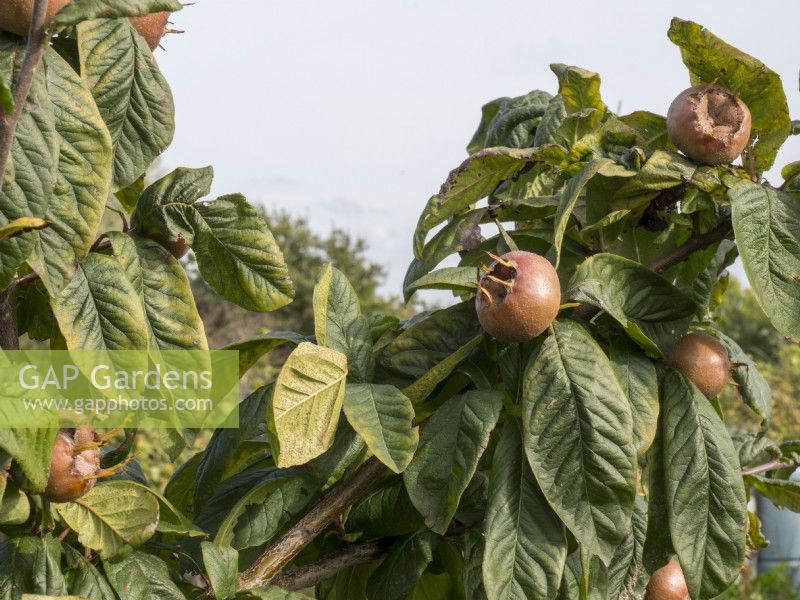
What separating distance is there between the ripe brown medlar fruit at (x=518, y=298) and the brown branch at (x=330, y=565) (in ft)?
1.51

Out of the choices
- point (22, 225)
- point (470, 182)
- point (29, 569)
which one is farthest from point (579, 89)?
point (29, 569)

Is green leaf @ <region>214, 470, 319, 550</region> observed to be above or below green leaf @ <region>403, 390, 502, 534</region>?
below

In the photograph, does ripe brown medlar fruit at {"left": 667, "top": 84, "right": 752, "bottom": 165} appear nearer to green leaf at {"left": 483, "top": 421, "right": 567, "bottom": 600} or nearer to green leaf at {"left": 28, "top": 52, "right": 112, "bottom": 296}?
green leaf at {"left": 483, "top": 421, "right": 567, "bottom": 600}

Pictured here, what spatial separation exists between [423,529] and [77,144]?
0.78 m

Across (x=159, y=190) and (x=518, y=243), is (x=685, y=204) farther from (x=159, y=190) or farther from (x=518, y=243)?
(x=159, y=190)

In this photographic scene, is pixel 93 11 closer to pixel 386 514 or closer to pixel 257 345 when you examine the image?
pixel 257 345

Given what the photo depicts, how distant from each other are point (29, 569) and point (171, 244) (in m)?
0.45

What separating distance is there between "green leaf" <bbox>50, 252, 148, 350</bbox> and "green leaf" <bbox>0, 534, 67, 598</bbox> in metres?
0.28

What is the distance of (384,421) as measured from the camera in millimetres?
1299

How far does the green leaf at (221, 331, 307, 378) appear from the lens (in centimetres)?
147

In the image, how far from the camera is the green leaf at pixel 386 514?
4.96ft

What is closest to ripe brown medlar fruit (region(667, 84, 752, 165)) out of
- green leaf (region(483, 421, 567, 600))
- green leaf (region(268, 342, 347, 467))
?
green leaf (region(483, 421, 567, 600))

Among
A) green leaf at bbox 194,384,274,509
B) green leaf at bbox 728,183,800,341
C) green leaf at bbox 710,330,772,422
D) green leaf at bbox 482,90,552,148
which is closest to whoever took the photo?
green leaf at bbox 728,183,800,341

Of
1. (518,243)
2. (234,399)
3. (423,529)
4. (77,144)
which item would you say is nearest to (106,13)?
(77,144)
